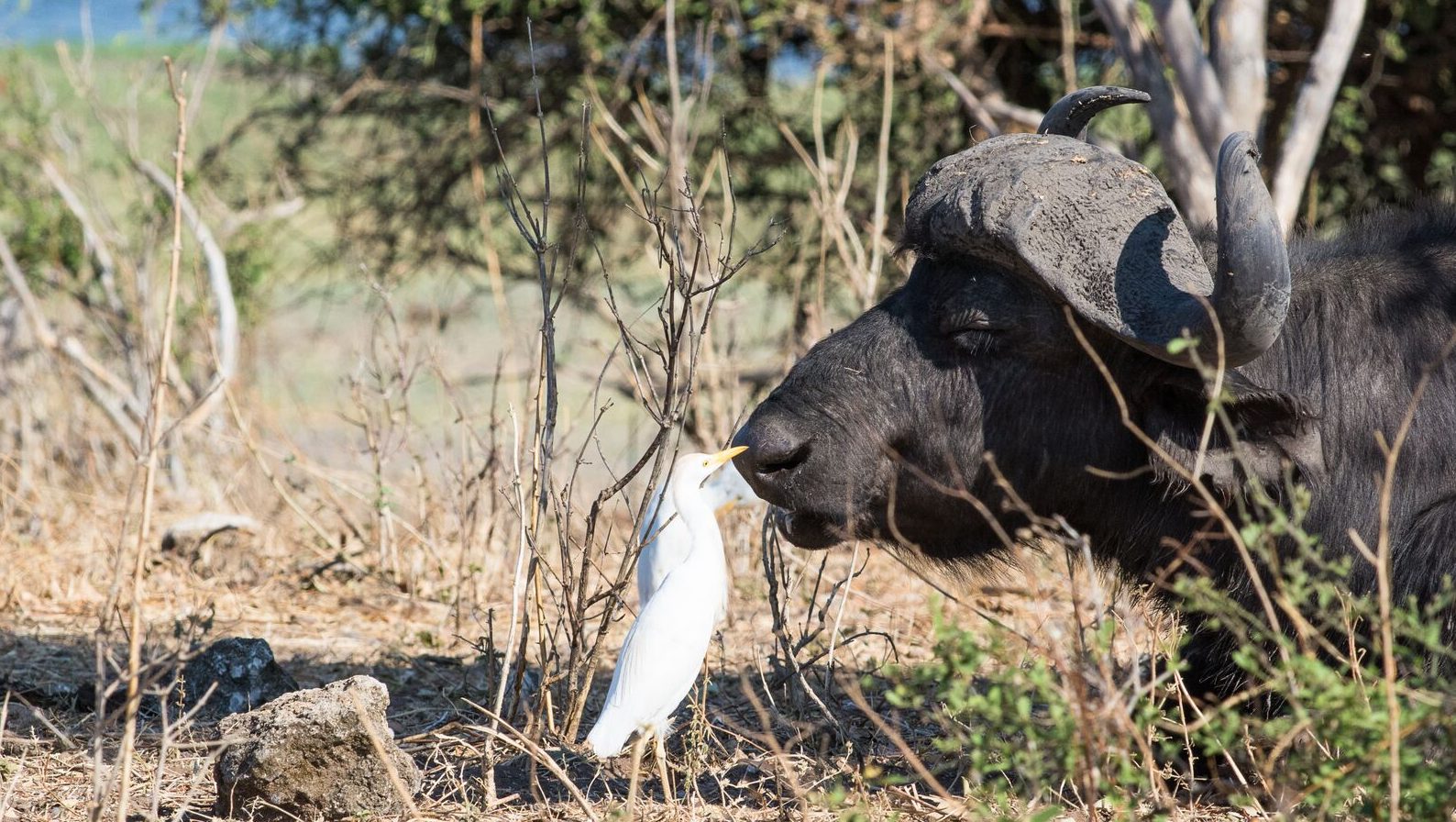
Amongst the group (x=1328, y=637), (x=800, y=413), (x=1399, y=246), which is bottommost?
(x=1328, y=637)

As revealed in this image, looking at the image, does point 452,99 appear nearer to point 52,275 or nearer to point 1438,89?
point 52,275

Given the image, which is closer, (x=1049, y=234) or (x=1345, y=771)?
(x=1345, y=771)

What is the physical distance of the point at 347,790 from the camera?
324 centimetres

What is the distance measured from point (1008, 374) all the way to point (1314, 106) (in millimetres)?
3576

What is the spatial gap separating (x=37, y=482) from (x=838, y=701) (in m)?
4.58

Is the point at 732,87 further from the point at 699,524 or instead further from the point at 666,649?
the point at 666,649

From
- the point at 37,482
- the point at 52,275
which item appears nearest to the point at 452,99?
the point at 52,275

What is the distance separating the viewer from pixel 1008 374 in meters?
3.28

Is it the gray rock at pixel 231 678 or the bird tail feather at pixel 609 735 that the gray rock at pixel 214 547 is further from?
the bird tail feather at pixel 609 735

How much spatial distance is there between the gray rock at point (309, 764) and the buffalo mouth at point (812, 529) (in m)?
1.02

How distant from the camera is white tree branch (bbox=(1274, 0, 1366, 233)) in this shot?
6.09m

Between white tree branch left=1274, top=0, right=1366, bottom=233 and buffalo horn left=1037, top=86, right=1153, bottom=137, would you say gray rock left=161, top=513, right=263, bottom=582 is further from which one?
white tree branch left=1274, top=0, right=1366, bottom=233

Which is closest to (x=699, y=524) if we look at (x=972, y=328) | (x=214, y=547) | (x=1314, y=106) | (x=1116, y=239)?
(x=972, y=328)

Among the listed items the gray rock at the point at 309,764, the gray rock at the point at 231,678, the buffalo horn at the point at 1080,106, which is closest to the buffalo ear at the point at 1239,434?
the buffalo horn at the point at 1080,106
